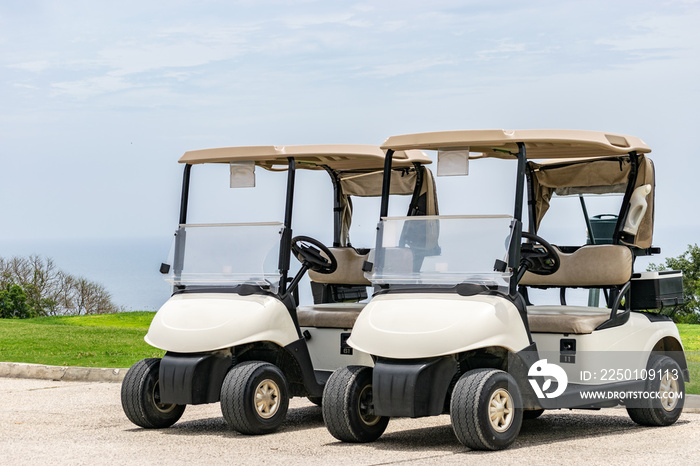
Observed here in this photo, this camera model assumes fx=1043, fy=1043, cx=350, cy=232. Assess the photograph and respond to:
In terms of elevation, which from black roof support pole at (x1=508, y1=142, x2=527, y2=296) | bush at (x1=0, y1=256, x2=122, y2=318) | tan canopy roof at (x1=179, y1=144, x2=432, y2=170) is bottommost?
bush at (x1=0, y1=256, x2=122, y2=318)

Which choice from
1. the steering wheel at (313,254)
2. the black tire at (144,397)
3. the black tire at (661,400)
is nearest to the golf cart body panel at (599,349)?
the black tire at (661,400)

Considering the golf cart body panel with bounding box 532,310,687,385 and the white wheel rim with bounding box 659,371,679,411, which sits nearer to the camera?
the golf cart body panel with bounding box 532,310,687,385

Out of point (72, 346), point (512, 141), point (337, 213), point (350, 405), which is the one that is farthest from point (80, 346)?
point (512, 141)

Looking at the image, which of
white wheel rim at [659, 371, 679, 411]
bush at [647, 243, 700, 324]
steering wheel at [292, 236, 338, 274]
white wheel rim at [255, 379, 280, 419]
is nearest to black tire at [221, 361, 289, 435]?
white wheel rim at [255, 379, 280, 419]

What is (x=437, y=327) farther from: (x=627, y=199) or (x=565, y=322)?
(x=627, y=199)

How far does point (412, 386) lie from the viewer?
671cm

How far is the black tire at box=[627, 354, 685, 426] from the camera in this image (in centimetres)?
804

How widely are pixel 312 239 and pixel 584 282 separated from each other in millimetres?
2319

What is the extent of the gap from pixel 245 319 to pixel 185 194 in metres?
1.52

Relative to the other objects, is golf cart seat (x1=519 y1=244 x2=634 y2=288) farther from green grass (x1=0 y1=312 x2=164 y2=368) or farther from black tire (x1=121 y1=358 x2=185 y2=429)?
green grass (x1=0 y1=312 x2=164 y2=368)

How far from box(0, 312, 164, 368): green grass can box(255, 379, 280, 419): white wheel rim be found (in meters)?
5.50

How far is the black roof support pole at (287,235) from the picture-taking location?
8219mm

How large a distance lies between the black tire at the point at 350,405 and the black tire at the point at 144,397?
1.60 meters

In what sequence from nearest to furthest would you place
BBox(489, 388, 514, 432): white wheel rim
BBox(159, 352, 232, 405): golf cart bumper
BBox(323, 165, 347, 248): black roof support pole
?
BBox(489, 388, 514, 432): white wheel rim → BBox(159, 352, 232, 405): golf cart bumper → BBox(323, 165, 347, 248): black roof support pole
